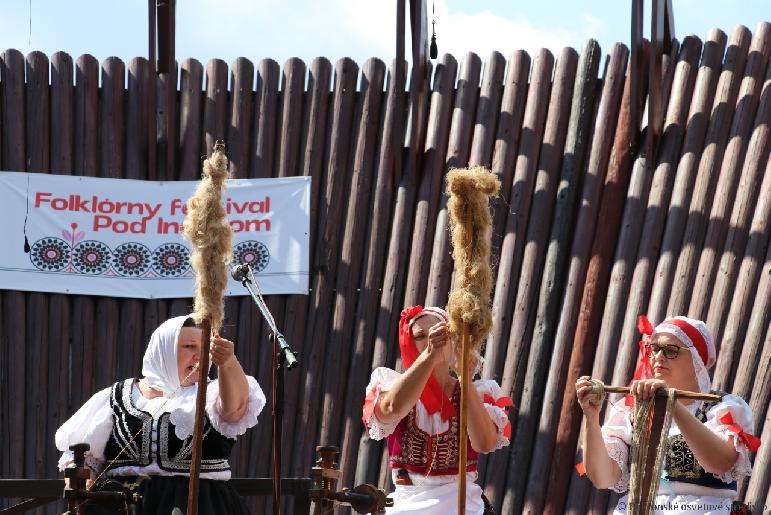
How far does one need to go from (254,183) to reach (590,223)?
2031 millimetres

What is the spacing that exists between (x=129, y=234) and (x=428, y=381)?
363cm

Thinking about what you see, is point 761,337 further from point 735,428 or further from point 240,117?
point 240,117

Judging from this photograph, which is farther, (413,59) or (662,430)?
(413,59)

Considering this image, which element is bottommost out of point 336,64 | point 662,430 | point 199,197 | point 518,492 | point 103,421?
point 518,492

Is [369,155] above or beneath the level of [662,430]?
Result: above

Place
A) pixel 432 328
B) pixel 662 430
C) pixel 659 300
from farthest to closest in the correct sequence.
Answer: pixel 659 300, pixel 432 328, pixel 662 430

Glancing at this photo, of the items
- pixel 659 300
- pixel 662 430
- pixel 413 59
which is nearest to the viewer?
pixel 662 430

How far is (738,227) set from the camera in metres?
6.70

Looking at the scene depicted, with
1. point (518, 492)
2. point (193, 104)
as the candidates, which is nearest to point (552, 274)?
point (518, 492)

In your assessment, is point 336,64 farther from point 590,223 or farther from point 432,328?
point 432,328

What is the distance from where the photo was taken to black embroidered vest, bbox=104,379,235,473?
4391mm

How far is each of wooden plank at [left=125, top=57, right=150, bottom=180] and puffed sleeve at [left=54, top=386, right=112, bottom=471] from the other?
131 inches

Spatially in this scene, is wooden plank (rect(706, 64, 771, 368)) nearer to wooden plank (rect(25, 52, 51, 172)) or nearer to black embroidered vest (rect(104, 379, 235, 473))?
black embroidered vest (rect(104, 379, 235, 473))

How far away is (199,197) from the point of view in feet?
12.9
